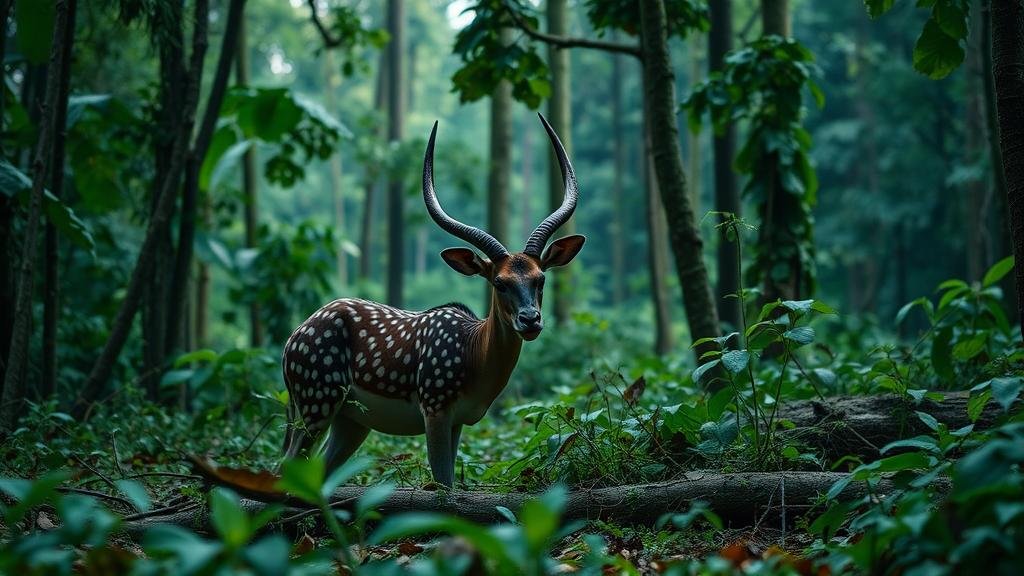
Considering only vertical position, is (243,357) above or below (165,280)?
below

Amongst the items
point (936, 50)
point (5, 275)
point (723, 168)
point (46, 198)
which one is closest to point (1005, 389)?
point (936, 50)

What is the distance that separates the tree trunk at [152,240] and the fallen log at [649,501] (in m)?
2.72

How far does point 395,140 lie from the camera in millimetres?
21094

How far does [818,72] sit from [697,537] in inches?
185

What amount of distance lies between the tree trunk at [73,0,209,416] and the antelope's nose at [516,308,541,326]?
3338 millimetres

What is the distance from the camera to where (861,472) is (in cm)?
347

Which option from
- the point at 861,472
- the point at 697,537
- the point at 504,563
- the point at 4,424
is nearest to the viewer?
the point at 504,563

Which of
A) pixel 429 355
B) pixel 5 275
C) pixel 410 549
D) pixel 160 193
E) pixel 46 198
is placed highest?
pixel 160 193

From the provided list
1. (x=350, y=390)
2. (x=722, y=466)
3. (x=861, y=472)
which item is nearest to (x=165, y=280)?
(x=350, y=390)

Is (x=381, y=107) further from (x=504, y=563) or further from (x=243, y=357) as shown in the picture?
(x=504, y=563)

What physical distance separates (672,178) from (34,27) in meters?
5.12

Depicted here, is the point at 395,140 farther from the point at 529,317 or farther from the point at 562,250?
the point at 529,317

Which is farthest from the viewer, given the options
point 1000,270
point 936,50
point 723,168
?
point 723,168

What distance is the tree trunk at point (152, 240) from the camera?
6.69 m
